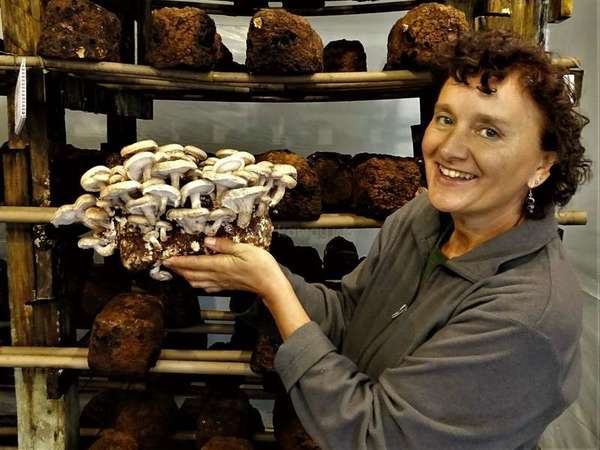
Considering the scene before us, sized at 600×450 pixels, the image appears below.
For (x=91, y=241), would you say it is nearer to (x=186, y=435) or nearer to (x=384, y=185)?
(x=384, y=185)

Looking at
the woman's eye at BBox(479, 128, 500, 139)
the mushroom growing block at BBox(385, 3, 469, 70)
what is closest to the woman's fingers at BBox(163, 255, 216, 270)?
the woman's eye at BBox(479, 128, 500, 139)

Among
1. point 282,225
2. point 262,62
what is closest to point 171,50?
point 262,62

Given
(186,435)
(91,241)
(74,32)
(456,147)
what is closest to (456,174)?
(456,147)

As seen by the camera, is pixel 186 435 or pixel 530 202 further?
pixel 186 435

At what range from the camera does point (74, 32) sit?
1538 mm

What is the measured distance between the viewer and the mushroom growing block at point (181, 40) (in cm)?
161

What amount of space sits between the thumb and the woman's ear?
69cm

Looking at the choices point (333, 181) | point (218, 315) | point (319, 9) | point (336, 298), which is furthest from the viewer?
point (319, 9)

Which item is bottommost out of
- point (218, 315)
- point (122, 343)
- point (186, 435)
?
point (186, 435)

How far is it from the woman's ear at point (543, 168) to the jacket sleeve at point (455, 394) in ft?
0.99

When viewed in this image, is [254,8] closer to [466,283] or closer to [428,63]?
[428,63]

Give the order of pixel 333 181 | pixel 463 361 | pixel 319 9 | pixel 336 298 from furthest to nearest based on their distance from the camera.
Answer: pixel 319 9, pixel 333 181, pixel 336 298, pixel 463 361

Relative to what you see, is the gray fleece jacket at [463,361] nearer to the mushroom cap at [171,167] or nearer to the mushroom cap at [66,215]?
the mushroom cap at [171,167]

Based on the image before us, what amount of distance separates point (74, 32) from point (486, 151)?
1134 millimetres
